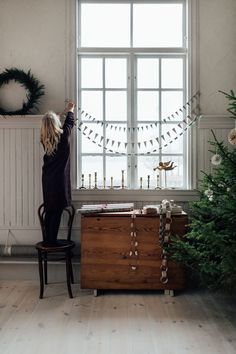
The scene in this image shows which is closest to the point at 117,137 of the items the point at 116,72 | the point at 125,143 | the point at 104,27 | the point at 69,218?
the point at 125,143

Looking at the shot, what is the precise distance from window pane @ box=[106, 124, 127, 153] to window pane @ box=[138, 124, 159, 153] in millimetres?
163

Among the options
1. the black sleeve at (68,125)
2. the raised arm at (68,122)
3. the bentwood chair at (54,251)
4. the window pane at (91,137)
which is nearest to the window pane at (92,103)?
the window pane at (91,137)

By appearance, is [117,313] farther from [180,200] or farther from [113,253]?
[180,200]

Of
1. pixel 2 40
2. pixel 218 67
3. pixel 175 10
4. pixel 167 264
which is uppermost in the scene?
pixel 175 10

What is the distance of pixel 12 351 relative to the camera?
271 cm

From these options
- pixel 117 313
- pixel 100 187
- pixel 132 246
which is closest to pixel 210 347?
pixel 117 313

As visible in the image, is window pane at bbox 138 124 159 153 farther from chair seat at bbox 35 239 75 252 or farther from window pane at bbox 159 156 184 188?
chair seat at bbox 35 239 75 252

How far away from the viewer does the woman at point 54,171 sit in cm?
379

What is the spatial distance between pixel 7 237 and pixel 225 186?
7.63ft

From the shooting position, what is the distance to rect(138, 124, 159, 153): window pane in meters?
4.45

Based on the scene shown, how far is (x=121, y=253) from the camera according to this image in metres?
3.77

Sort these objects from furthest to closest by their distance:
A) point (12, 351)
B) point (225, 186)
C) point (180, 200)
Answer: point (180, 200)
point (225, 186)
point (12, 351)

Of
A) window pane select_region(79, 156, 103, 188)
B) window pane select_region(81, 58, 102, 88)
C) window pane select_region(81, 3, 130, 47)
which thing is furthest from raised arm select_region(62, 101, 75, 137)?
window pane select_region(81, 3, 130, 47)

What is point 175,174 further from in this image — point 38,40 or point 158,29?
point 38,40
